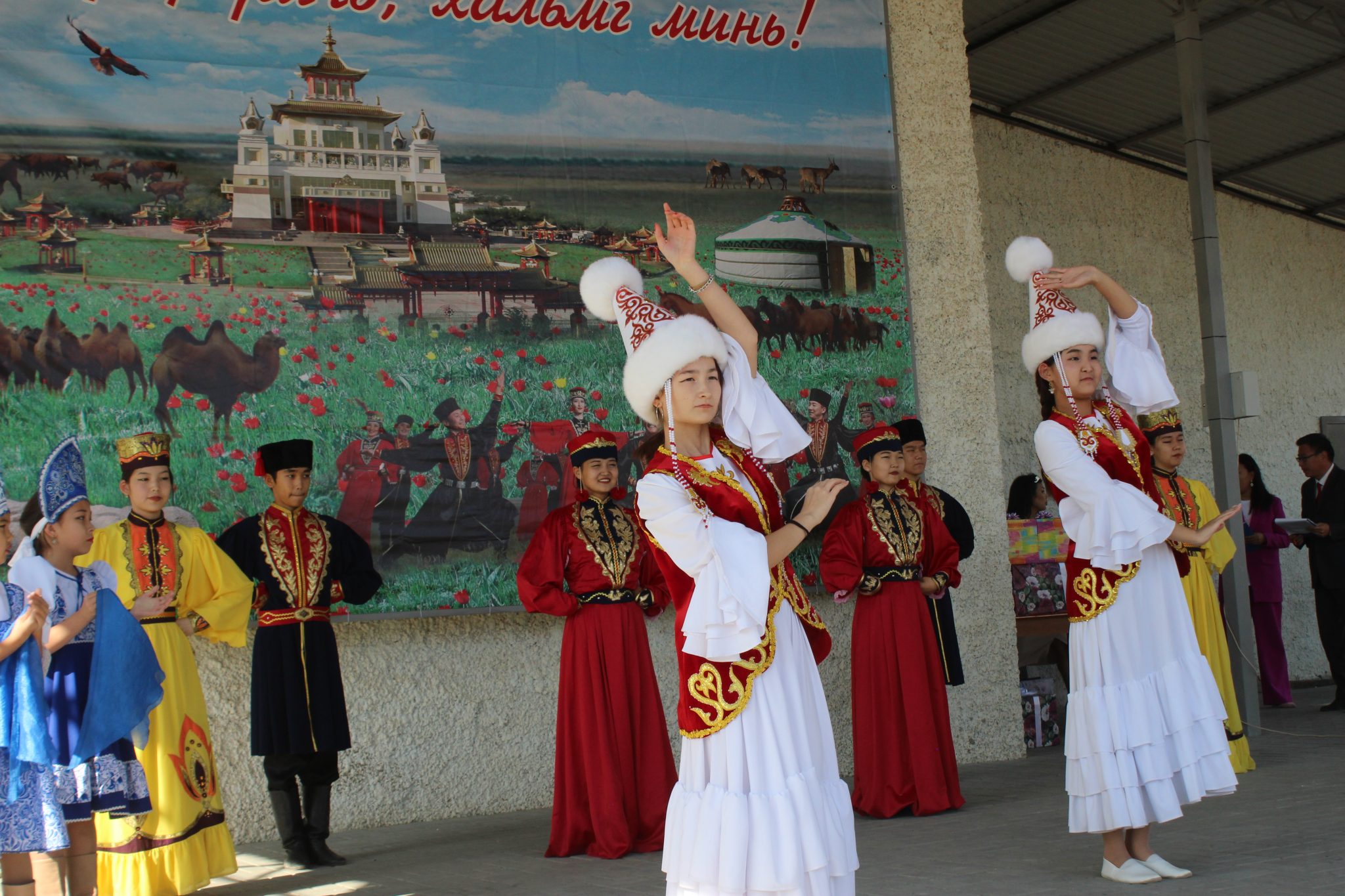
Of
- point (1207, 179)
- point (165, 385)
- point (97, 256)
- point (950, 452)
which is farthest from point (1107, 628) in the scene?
point (1207, 179)

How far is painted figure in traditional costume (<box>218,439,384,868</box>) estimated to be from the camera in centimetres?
528

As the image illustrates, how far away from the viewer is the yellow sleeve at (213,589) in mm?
5121

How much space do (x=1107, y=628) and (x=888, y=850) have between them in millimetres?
1346

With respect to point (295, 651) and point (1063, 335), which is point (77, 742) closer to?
point (295, 651)

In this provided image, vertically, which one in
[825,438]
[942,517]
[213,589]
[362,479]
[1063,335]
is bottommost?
[213,589]

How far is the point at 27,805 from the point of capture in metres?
3.87

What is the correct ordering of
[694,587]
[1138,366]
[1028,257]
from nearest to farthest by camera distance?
[694,587] < [1138,366] < [1028,257]

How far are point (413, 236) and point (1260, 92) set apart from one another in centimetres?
812

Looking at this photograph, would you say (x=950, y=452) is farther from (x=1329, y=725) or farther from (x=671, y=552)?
(x=671, y=552)

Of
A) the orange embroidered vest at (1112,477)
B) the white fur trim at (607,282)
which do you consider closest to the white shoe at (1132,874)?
the orange embroidered vest at (1112,477)

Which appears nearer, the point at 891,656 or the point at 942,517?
the point at 891,656

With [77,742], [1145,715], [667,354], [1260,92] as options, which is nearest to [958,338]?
[1145,715]

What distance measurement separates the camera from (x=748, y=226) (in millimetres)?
6891

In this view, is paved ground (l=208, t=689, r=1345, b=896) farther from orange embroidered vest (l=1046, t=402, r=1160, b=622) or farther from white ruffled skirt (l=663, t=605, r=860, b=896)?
white ruffled skirt (l=663, t=605, r=860, b=896)
